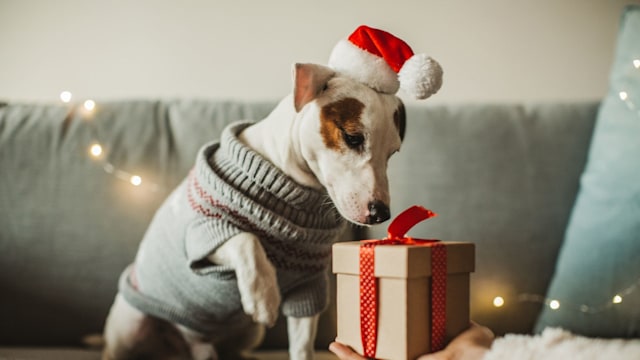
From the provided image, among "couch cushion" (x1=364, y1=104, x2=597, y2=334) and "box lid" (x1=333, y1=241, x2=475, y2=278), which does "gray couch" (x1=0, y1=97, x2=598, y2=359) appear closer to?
"couch cushion" (x1=364, y1=104, x2=597, y2=334)

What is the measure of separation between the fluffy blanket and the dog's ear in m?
0.48

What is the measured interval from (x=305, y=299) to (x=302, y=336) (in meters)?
0.09

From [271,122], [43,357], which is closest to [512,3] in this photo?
[271,122]

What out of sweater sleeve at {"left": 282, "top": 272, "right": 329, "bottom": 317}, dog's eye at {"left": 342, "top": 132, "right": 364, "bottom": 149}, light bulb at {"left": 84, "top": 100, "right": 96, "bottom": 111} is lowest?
sweater sleeve at {"left": 282, "top": 272, "right": 329, "bottom": 317}

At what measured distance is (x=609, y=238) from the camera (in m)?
1.32

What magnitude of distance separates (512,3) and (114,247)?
52.5 inches

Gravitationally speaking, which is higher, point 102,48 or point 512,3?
point 512,3

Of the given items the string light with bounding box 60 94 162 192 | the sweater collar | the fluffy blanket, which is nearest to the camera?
the fluffy blanket

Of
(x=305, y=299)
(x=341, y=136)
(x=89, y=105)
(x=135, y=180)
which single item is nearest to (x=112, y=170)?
(x=135, y=180)

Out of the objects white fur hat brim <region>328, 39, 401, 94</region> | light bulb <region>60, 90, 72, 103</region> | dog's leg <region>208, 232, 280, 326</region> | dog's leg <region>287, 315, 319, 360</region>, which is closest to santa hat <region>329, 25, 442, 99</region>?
white fur hat brim <region>328, 39, 401, 94</region>

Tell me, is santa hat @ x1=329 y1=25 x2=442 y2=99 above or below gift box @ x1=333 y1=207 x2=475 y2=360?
above

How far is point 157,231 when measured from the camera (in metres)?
1.20

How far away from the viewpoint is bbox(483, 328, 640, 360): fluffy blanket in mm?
647

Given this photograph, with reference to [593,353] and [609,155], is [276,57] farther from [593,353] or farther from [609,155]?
[593,353]
